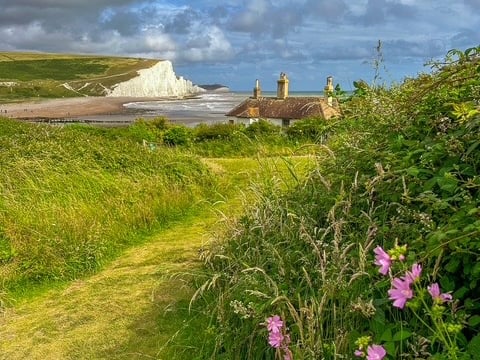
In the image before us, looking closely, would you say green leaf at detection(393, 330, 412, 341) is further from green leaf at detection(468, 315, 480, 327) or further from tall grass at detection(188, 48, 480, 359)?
green leaf at detection(468, 315, 480, 327)

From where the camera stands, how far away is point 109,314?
4.19 metres

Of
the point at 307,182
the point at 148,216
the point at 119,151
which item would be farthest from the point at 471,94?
the point at 119,151

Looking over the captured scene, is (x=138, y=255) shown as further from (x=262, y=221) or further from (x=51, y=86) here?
(x=51, y=86)

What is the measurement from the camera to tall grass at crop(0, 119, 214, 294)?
5.30 metres

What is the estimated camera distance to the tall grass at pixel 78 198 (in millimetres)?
5297

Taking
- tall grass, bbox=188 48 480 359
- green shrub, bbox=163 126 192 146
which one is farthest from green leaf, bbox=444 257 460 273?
green shrub, bbox=163 126 192 146

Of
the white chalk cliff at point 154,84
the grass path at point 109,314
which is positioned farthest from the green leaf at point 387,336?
the white chalk cliff at point 154,84

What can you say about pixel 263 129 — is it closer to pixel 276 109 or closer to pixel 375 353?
pixel 276 109

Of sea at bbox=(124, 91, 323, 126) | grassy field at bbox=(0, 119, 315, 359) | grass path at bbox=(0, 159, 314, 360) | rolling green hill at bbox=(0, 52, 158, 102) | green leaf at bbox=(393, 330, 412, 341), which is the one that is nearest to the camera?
green leaf at bbox=(393, 330, 412, 341)

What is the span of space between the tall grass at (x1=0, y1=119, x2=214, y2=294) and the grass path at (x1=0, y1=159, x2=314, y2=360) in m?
0.38

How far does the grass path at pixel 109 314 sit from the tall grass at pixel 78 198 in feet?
1.26

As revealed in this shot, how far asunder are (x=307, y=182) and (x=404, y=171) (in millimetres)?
1182

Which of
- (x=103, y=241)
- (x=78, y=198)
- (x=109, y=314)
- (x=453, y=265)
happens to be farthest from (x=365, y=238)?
(x=78, y=198)

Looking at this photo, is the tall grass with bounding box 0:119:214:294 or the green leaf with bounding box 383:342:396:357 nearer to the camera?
Result: the green leaf with bounding box 383:342:396:357
